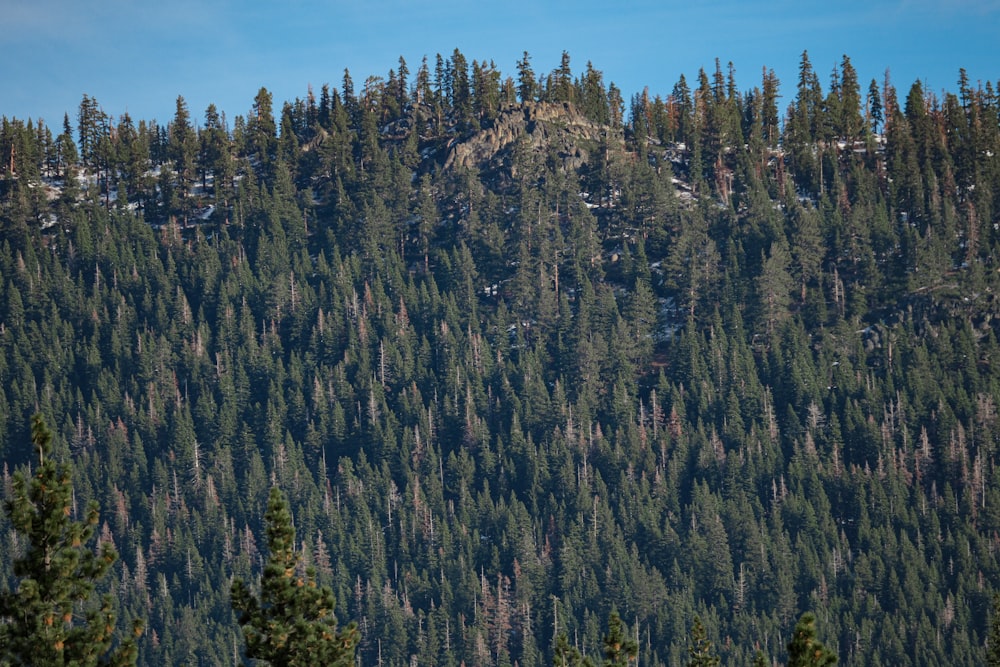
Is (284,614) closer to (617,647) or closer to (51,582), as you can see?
(51,582)

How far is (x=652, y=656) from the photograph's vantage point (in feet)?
560

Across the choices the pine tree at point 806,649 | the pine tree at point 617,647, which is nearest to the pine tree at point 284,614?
the pine tree at point 806,649

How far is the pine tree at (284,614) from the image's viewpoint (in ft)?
128

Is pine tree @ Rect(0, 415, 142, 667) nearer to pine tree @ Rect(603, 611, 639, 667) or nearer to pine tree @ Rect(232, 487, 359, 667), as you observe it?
pine tree @ Rect(232, 487, 359, 667)

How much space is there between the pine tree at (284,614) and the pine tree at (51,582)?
3696mm

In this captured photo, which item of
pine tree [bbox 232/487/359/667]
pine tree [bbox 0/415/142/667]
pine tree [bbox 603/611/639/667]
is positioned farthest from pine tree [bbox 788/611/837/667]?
pine tree [bbox 0/415/142/667]

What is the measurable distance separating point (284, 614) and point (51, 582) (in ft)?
22.0

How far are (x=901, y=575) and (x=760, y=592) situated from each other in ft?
59.6

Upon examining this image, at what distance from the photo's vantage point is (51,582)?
3609cm

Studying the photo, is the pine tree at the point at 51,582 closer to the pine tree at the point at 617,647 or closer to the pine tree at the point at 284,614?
the pine tree at the point at 284,614

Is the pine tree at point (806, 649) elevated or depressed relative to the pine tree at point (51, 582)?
depressed

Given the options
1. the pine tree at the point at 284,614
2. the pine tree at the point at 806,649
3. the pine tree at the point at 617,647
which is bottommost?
the pine tree at the point at 617,647

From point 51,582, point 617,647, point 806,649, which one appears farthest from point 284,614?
point 617,647

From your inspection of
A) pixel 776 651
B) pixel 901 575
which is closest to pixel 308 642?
pixel 776 651
